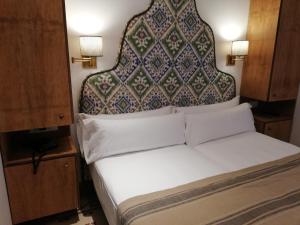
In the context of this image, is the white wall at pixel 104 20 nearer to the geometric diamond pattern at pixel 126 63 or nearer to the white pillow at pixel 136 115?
the geometric diamond pattern at pixel 126 63

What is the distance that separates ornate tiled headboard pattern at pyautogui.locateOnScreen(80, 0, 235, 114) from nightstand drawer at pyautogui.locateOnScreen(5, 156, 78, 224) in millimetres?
574

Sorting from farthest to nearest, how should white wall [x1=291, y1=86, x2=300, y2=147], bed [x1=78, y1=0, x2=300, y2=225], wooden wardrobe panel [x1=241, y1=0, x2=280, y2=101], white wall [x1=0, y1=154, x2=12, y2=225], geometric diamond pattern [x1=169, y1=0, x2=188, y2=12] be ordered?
white wall [x1=291, y1=86, x2=300, y2=147] < wooden wardrobe panel [x1=241, y1=0, x2=280, y2=101] < geometric diamond pattern [x1=169, y1=0, x2=188, y2=12] < white wall [x1=0, y1=154, x2=12, y2=225] < bed [x1=78, y1=0, x2=300, y2=225]

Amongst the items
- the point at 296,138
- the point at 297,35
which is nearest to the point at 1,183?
the point at 297,35

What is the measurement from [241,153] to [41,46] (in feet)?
5.76

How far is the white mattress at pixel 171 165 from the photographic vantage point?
1.50 meters

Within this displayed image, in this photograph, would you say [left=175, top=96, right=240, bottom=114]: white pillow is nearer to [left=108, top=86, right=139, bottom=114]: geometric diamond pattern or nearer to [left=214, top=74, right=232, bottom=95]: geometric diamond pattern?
[left=214, top=74, right=232, bottom=95]: geometric diamond pattern

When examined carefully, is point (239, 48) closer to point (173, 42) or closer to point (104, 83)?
point (173, 42)

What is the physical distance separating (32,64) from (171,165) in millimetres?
1199

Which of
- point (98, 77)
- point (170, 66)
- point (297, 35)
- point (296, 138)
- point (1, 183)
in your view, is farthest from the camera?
point (296, 138)

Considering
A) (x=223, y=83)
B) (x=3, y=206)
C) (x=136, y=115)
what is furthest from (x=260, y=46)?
(x=3, y=206)

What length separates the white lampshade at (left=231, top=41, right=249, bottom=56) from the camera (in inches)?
100

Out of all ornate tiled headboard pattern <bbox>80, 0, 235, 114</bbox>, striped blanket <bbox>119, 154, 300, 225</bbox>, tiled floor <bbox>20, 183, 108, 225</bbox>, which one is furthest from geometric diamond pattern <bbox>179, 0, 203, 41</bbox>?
tiled floor <bbox>20, 183, 108, 225</bbox>

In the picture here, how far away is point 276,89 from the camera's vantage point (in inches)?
103

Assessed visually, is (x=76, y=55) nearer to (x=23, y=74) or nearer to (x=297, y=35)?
(x=23, y=74)
